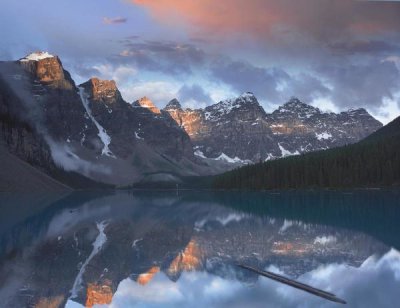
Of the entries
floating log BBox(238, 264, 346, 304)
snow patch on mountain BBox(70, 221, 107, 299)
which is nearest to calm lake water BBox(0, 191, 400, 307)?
snow patch on mountain BBox(70, 221, 107, 299)

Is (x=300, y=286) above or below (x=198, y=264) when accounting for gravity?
below

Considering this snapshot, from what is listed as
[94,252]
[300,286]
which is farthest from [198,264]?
[94,252]

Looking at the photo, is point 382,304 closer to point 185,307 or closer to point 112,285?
point 185,307

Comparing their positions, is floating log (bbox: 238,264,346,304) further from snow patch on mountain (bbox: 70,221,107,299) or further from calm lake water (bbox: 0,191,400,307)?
snow patch on mountain (bbox: 70,221,107,299)

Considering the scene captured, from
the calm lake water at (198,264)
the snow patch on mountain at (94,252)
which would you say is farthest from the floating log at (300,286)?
the snow patch on mountain at (94,252)

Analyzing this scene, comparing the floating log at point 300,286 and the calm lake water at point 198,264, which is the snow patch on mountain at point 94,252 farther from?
the floating log at point 300,286

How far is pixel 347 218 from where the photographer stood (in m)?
73.2

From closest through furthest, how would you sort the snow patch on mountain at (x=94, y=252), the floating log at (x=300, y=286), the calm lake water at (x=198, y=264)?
the floating log at (x=300, y=286) → the calm lake water at (x=198, y=264) → the snow patch on mountain at (x=94, y=252)

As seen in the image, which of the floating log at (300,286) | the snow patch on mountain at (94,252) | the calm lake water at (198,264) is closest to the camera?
the floating log at (300,286)

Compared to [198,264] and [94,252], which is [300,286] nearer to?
[198,264]

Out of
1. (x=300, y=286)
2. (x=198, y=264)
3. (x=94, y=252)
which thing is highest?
(x=94, y=252)

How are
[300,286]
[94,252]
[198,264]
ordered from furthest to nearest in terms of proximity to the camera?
[94,252] < [198,264] < [300,286]

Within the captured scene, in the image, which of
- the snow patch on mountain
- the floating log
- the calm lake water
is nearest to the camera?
the floating log

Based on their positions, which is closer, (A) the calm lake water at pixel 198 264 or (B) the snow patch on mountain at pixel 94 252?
(A) the calm lake water at pixel 198 264
